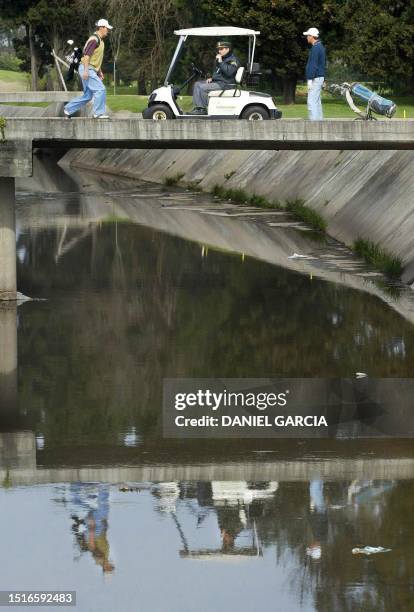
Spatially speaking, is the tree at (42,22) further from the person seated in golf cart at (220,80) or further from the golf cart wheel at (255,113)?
the golf cart wheel at (255,113)

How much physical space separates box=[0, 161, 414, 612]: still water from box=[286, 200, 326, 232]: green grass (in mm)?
10447

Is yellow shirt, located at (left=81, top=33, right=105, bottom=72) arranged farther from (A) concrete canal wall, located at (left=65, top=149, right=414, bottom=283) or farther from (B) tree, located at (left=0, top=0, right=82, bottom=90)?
(B) tree, located at (left=0, top=0, right=82, bottom=90)

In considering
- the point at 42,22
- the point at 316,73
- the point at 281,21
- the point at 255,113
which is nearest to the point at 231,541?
the point at 316,73

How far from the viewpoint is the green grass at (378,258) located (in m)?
36.6

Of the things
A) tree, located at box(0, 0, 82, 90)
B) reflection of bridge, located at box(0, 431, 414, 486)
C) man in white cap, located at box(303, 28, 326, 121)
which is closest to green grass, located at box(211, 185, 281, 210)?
man in white cap, located at box(303, 28, 326, 121)

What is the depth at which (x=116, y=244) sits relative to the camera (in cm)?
4478

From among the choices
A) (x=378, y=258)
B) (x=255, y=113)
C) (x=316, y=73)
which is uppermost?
(x=316, y=73)

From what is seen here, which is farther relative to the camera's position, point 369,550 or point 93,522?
point 93,522

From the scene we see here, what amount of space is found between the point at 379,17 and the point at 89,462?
43117 mm

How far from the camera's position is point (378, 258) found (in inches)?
1502

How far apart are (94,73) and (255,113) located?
447 cm

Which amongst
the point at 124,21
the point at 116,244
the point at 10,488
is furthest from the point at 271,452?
the point at 124,21

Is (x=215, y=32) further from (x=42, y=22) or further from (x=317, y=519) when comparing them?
(x=42, y=22)

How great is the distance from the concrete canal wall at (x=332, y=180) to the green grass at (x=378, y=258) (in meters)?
0.18
